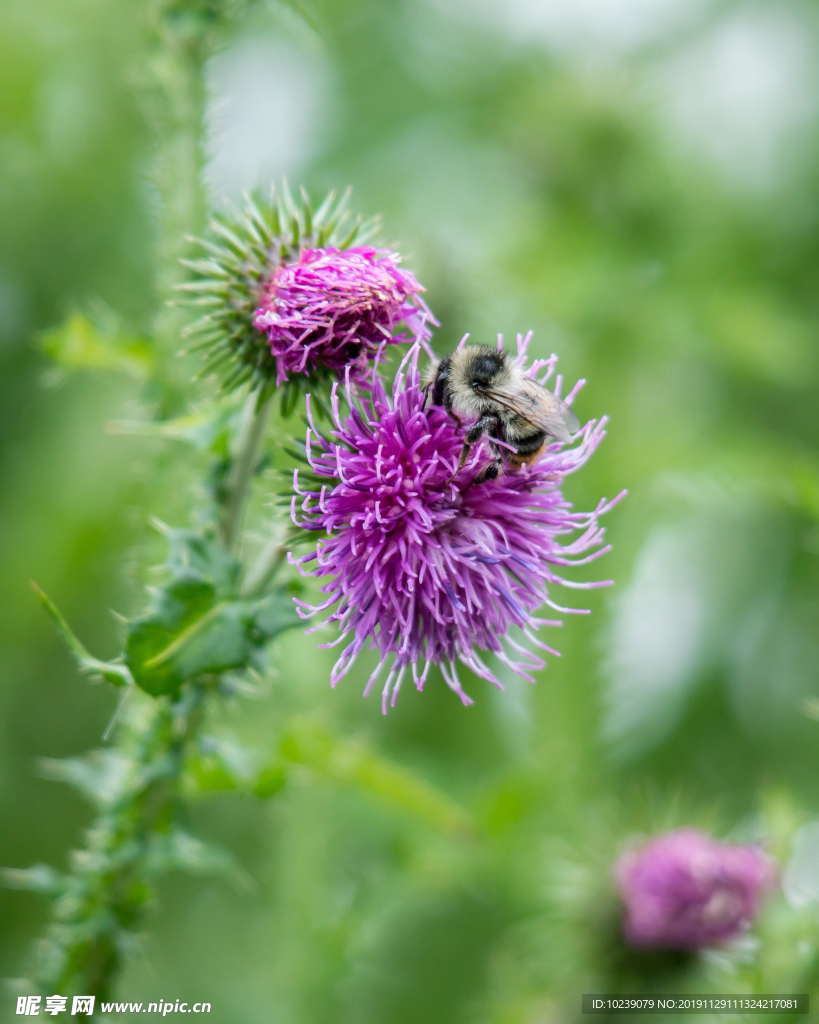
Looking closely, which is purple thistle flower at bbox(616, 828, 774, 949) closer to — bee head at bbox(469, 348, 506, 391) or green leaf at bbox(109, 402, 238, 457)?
bee head at bbox(469, 348, 506, 391)

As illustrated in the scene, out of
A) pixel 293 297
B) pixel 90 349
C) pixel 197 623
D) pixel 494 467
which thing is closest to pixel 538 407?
pixel 494 467

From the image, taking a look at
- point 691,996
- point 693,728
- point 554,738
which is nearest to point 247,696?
point 554,738

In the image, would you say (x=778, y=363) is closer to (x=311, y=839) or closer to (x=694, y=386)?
(x=694, y=386)

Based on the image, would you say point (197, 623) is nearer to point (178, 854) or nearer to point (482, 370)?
point (178, 854)

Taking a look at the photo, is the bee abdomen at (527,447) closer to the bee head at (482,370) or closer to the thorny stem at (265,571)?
the bee head at (482,370)

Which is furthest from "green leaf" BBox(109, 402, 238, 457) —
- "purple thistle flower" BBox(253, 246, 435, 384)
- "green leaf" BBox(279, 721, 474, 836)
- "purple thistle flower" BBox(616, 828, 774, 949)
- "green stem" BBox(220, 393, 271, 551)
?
"purple thistle flower" BBox(616, 828, 774, 949)

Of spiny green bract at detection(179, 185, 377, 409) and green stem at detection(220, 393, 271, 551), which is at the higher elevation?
spiny green bract at detection(179, 185, 377, 409)
